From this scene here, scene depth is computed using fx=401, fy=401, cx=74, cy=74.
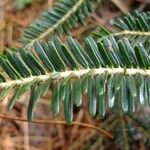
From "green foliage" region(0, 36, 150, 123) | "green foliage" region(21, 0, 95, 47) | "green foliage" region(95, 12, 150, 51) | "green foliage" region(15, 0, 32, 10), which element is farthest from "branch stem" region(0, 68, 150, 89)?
"green foliage" region(15, 0, 32, 10)

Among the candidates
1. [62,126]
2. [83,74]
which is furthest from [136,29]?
[62,126]

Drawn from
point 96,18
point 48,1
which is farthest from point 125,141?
point 48,1

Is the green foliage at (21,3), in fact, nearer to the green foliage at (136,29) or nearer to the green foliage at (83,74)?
the green foliage at (136,29)

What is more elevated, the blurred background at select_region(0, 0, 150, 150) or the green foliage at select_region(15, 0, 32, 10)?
the green foliage at select_region(15, 0, 32, 10)

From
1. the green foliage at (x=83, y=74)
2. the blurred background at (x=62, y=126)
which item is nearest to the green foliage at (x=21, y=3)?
the blurred background at (x=62, y=126)

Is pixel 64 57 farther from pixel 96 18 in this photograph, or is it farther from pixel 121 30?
pixel 96 18

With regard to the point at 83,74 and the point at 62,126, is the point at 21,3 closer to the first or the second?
the point at 62,126

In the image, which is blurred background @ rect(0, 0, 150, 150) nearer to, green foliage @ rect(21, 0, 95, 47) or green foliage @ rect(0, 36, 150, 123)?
green foliage @ rect(21, 0, 95, 47)
